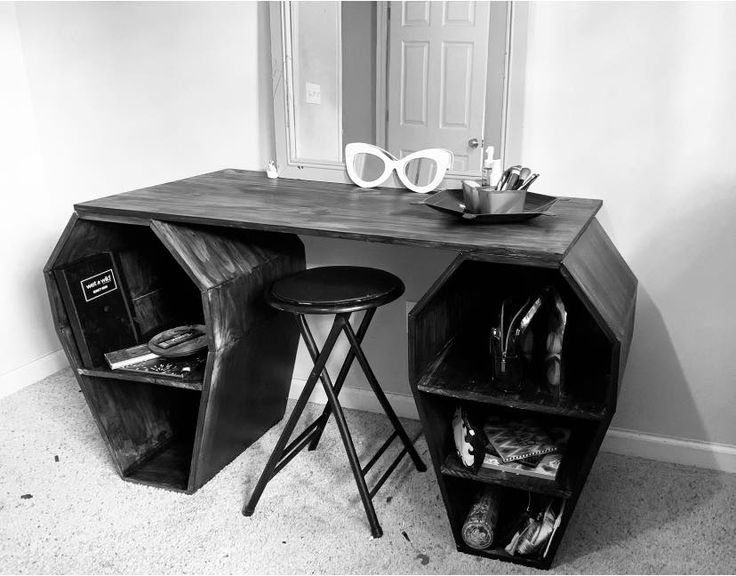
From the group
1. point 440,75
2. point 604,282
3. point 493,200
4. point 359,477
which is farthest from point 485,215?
point 359,477

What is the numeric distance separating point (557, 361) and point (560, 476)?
0.31 m

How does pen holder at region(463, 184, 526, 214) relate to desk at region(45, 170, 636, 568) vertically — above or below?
above

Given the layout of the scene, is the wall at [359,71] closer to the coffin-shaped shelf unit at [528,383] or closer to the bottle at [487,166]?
the bottle at [487,166]

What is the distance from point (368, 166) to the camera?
232 cm

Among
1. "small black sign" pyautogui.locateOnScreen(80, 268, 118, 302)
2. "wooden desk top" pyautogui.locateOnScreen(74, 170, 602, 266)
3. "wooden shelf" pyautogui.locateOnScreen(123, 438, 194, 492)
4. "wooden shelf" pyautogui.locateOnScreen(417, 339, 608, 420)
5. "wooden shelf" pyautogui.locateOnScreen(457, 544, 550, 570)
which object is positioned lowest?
"wooden shelf" pyautogui.locateOnScreen(123, 438, 194, 492)

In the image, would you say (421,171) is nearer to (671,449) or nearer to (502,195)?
(502,195)

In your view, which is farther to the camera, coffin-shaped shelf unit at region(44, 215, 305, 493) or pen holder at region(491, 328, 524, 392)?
coffin-shaped shelf unit at region(44, 215, 305, 493)

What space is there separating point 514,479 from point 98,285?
134 cm

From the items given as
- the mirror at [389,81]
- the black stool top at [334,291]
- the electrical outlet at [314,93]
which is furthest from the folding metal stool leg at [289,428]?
the electrical outlet at [314,93]

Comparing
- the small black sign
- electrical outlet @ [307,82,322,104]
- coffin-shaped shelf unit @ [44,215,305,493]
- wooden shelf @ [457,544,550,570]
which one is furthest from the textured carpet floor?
electrical outlet @ [307,82,322,104]

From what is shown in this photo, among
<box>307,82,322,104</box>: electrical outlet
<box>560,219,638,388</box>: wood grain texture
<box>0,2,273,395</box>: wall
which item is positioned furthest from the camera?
<box>0,2,273,395</box>: wall

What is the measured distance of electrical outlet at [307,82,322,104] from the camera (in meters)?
2.36

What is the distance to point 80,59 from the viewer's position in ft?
8.93

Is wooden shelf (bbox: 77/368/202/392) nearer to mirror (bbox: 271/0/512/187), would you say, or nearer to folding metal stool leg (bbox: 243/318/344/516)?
folding metal stool leg (bbox: 243/318/344/516)
